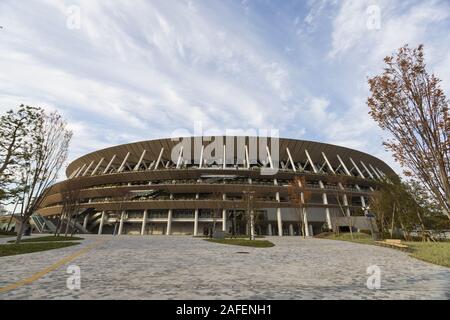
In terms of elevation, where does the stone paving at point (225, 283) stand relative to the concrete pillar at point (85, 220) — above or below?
below

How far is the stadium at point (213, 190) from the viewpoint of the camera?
44.7m

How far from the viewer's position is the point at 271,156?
54.8 m

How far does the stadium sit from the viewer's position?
44719 mm

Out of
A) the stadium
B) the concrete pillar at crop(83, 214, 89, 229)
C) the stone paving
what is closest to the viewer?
the stone paving

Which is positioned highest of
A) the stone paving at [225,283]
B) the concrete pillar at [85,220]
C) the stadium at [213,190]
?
the stadium at [213,190]

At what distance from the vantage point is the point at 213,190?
44719mm

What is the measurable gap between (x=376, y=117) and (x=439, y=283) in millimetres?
5796
